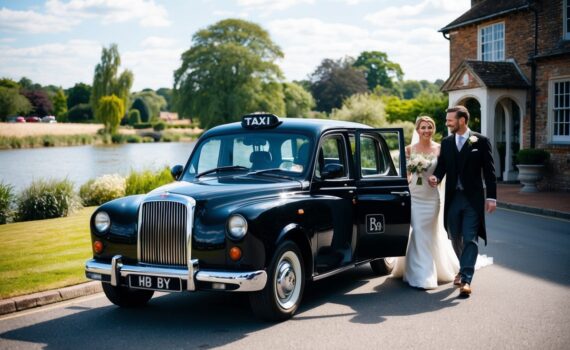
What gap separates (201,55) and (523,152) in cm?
4601

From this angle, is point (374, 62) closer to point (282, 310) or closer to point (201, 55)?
point (201, 55)

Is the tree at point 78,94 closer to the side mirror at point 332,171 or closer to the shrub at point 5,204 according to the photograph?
the shrub at point 5,204

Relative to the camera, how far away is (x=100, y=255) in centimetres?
620

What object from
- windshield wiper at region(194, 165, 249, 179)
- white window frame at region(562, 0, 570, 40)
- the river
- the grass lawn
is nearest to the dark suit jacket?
windshield wiper at region(194, 165, 249, 179)

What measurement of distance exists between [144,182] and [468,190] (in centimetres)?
1291

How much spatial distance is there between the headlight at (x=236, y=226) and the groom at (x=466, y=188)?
288 centimetres

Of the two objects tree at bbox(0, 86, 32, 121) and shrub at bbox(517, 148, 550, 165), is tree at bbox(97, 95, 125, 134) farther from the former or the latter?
shrub at bbox(517, 148, 550, 165)

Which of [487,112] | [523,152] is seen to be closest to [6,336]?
[523,152]

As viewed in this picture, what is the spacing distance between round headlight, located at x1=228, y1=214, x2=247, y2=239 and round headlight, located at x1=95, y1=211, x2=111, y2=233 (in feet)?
4.77

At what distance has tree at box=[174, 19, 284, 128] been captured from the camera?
2368 inches

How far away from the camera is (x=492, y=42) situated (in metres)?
24.5

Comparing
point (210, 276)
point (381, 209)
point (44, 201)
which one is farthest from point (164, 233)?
point (44, 201)

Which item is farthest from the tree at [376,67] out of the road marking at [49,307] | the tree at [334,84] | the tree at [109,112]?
the road marking at [49,307]

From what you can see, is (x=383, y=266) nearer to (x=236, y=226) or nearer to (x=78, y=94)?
(x=236, y=226)
